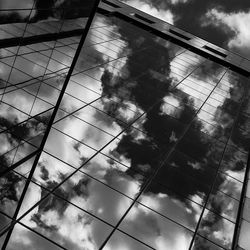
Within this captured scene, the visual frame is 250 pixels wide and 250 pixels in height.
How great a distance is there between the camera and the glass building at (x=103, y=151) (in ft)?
47.9

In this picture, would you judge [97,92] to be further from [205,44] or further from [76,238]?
[205,44]

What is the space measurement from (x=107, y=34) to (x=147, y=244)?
2670 centimetres

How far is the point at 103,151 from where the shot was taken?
19078 mm

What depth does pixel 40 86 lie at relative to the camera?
2222cm

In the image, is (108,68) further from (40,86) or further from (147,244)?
(147,244)

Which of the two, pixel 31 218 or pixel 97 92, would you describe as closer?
pixel 31 218

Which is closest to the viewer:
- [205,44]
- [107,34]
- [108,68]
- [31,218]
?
[31,218]

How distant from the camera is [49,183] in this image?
51.1 feet

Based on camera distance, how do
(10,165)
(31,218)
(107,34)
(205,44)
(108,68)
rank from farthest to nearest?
(205,44)
(107,34)
(108,68)
(10,165)
(31,218)

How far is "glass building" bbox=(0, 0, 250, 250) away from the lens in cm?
1461

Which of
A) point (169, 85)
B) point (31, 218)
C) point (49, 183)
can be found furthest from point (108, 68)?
point (31, 218)

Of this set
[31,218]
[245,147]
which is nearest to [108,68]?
[245,147]

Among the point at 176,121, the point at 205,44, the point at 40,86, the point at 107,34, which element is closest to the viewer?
the point at 40,86

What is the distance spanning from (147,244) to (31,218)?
4173 millimetres
